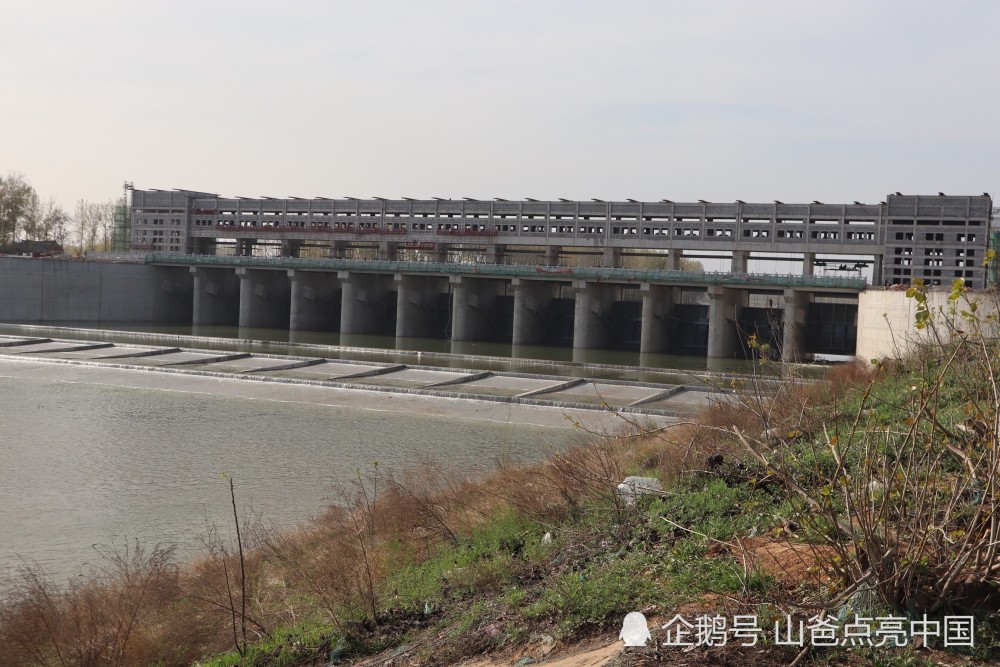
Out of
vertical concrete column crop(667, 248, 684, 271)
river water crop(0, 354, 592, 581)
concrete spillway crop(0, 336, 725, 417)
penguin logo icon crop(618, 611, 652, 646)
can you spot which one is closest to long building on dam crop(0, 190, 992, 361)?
vertical concrete column crop(667, 248, 684, 271)

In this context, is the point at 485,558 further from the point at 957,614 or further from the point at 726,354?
the point at 726,354

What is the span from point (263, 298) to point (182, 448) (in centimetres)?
4785

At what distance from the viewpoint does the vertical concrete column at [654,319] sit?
170ft

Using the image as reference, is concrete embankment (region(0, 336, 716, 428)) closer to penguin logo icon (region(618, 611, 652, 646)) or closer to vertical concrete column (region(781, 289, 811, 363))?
penguin logo icon (region(618, 611, 652, 646))

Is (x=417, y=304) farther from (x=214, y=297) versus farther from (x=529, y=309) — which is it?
(x=214, y=297)

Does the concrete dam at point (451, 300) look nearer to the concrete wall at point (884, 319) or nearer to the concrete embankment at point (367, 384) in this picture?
the concrete wall at point (884, 319)

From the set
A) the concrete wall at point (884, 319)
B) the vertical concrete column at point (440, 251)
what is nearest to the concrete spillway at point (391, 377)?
the concrete wall at point (884, 319)

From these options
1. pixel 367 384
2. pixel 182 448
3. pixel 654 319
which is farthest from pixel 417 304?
pixel 182 448

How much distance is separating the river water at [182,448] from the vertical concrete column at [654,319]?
25853mm

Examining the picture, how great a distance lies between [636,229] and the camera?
5869 cm

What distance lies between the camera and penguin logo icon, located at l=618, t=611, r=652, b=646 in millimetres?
5938

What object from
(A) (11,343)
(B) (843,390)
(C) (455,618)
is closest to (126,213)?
(A) (11,343)

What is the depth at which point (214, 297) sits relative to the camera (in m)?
68.5

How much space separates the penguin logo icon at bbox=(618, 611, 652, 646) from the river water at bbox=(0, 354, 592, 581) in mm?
7922
